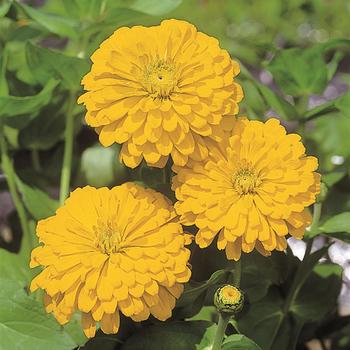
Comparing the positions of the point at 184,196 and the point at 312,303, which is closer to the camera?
the point at 184,196

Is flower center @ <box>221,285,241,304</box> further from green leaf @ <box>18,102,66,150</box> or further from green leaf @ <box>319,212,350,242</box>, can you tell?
green leaf @ <box>18,102,66,150</box>

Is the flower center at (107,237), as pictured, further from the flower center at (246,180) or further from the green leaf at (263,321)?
the green leaf at (263,321)

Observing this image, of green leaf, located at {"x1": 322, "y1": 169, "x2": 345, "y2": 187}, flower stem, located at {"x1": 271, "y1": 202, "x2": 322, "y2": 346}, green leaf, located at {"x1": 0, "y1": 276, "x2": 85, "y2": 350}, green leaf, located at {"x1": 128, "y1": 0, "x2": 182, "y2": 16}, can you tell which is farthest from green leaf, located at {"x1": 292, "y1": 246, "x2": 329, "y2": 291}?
green leaf, located at {"x1": 128, "y1": 0, "x2": 182, "y2": 16}

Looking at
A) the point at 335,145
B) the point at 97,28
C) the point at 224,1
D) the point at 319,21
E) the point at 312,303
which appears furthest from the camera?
the point at 224,1

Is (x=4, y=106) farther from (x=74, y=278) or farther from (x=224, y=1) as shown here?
(x=224, y=1)

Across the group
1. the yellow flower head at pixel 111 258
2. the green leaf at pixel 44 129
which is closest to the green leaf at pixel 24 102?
the green leaf at pixel 44 129

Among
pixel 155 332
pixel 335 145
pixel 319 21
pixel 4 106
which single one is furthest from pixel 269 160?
pixel 319 21

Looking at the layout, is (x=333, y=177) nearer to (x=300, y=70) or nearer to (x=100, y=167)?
(x=300, y=70)
